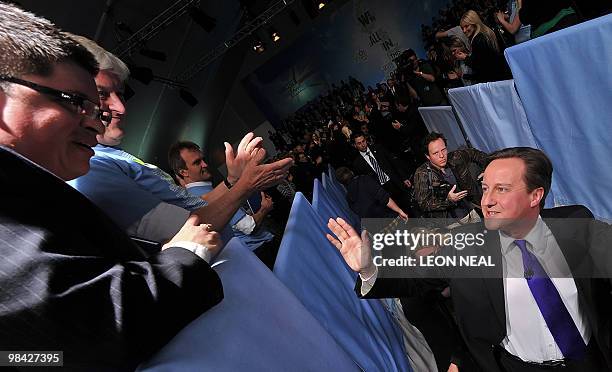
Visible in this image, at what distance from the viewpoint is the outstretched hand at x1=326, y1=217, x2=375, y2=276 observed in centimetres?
173

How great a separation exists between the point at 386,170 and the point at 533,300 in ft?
13.6

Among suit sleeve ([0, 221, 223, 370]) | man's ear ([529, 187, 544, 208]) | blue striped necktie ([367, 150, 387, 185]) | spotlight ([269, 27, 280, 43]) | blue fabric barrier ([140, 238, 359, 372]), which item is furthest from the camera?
spotlight ([269, 27, 280, 43])

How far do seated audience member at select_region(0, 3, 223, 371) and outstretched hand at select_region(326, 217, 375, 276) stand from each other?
0.86 m

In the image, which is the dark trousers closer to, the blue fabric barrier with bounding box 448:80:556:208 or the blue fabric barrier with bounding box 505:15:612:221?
the blue fabric barrier with bounding box 505:15:612:221

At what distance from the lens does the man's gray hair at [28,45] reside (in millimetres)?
872

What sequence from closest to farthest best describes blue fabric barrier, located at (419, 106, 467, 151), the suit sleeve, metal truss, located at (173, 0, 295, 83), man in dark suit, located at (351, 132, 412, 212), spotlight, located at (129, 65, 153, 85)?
the suit sleeve, blue fabric barrier, located at (419, 106, 467, 151), man in dark suit, located at (351, 132, 412, 212), spotlight, located at (129, 65, 153, 85), metal truss, located at (173, 0, 295, 83)

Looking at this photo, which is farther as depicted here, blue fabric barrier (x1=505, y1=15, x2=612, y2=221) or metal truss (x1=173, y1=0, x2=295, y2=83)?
metal truss (x1=173, y1=0, x2=295, y2=83)

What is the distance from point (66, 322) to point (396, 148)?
6.58 metres

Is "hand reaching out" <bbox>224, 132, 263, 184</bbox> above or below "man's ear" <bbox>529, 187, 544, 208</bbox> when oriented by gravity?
above

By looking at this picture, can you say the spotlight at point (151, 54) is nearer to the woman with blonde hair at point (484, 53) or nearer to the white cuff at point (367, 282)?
the woman with blonde hair at point (484, 53)

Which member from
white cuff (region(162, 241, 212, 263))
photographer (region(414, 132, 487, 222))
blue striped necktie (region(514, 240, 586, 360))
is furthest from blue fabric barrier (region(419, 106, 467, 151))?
white cuff (region(162, 241, 212, 263))

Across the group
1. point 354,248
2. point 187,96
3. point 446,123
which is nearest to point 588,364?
point 354,248

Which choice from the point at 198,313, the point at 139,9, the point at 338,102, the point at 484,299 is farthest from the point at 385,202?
the point at 338,102

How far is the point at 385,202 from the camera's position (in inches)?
179
